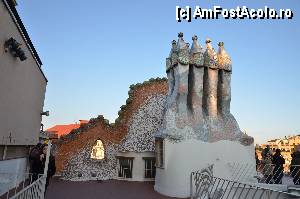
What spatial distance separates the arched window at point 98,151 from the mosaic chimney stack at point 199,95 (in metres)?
6.52

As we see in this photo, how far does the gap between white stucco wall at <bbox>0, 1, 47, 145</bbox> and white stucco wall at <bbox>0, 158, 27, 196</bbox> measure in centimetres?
81

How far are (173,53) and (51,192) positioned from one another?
9349mm

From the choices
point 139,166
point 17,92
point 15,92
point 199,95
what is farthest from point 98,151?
point 15,92

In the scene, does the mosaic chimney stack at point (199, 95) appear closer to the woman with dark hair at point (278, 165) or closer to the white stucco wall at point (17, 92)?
the woman with dark hair at point (278, 165)

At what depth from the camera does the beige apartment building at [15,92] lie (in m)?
9.10

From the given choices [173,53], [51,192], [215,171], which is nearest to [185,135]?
[215,171]

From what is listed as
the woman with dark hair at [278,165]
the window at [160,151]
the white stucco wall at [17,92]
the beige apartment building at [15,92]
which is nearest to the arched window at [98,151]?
the white stucco wall at [17,92]

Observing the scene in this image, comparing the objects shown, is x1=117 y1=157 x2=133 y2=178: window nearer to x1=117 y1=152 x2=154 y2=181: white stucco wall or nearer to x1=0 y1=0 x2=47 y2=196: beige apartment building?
x1=117 y1=152 x2=154 y2=181: white stucco wall

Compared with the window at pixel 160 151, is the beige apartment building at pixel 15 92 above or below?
above

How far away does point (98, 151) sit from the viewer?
1881 centimetres

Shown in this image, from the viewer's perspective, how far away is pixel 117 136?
63.0ft

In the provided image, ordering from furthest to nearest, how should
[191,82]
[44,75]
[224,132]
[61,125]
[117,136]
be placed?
1. [61,125]
2. [117,136]
3. [44,75]
4. [191,82]
5. [224,132]

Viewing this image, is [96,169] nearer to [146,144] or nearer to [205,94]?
[146,144]

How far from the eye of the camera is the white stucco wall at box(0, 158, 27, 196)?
387 inches
